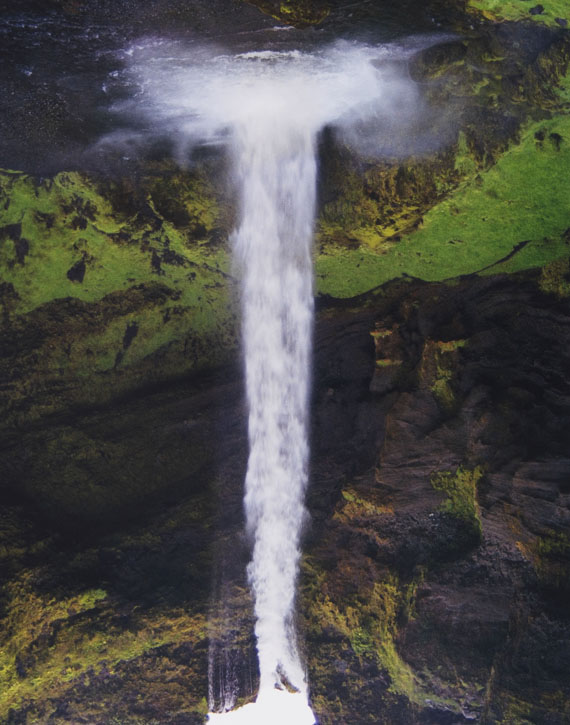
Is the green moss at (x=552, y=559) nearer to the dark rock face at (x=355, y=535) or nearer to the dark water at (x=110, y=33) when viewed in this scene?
the dark rock face at (x=355, y=535)

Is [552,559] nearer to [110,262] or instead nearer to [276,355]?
[276,355]

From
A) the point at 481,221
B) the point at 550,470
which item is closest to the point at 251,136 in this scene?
the point at 481,221

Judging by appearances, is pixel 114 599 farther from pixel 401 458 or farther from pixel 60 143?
pixel 60 143

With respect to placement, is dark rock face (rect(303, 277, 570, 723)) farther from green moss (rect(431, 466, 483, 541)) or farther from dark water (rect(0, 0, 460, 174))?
dark water (rect(0, 0, 460, 174))

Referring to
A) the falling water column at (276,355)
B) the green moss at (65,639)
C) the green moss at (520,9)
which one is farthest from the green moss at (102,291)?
the green moss at (520,9)

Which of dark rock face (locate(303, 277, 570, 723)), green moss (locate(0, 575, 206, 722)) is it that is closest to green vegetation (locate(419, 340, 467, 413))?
dark rock face (locate(303, 277, 570, 723))
